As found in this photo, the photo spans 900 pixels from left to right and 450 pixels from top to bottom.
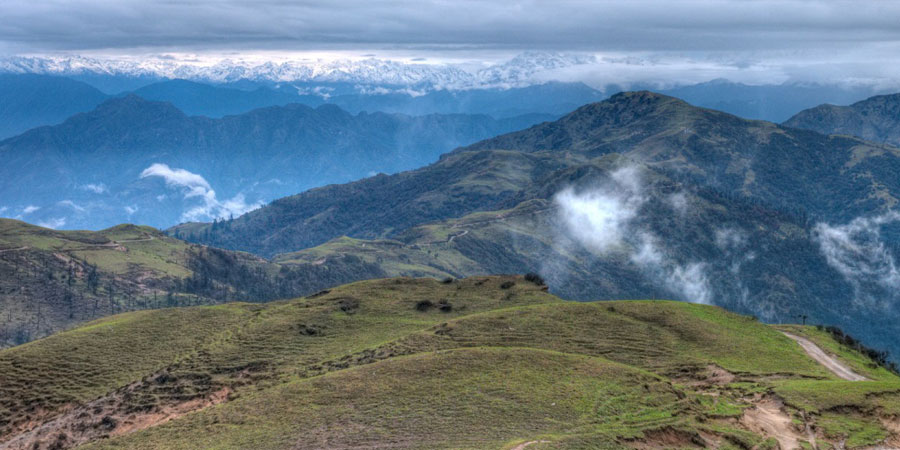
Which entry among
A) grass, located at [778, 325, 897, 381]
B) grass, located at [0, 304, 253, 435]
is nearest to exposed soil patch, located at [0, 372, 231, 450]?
grass, located at [0, 304, 253, 435]

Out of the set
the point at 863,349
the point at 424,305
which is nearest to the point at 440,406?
the point at 424,305

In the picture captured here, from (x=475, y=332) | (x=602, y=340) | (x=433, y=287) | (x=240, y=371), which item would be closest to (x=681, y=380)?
(x=602, y=340)

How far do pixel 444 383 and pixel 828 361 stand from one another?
53.5 m

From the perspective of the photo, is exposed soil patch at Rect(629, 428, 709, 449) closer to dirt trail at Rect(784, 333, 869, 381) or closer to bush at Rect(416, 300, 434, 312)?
dirt trail at Rect(784, 333, 869, 381)

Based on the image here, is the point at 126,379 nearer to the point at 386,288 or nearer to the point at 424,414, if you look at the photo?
the point at 424,414

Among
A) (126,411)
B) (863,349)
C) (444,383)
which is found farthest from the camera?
(863,349)

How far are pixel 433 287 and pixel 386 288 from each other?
986 cm

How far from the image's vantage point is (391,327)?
107438 millimetres

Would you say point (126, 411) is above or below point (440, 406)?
below

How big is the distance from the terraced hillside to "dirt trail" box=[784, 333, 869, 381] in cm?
124

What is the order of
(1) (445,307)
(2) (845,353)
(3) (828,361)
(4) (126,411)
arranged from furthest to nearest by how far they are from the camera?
(1) (445,307)
(2) (845,353)
(3) (828,361)
(4) (126,411)

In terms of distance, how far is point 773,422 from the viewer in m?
60.2

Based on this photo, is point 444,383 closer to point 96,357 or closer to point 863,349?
point 96,357

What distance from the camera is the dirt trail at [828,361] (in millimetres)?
80750
